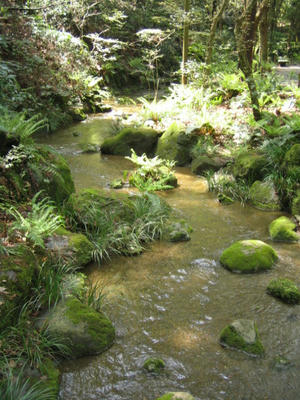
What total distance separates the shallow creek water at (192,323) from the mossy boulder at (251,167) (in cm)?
157

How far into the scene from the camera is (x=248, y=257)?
495 centimetres

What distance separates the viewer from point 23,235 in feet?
13.3

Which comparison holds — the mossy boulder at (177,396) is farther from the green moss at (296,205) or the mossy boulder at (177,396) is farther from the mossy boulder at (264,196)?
the mossy boulder at (264,196)

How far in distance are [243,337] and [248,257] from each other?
5.27 ft

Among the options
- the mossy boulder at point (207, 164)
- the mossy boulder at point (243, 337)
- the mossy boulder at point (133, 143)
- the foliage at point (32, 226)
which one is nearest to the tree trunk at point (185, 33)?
the mossy boulder at point (133, 143)

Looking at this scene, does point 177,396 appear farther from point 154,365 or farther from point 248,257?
point 248,257

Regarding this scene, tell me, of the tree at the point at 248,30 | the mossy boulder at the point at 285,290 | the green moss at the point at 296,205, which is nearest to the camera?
the mossy boulder at the point at 285,290

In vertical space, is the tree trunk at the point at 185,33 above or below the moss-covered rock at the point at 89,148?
above

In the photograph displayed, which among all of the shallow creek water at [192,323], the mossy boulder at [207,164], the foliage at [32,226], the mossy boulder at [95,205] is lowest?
the shallow creek water at [192,323]

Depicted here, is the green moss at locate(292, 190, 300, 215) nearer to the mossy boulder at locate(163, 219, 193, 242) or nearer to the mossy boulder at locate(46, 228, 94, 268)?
the mossy boulder at locate(163, 219, 193, 242)

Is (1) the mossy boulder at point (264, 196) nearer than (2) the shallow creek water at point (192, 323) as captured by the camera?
No

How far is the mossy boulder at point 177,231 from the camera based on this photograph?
5770 millimetres

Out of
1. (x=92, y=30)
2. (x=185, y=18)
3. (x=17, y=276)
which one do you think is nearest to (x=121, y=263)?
(x=17, y=276)

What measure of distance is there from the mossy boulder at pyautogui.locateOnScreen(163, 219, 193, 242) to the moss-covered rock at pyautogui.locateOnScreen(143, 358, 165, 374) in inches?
103
